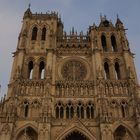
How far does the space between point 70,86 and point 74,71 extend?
296 centimetres

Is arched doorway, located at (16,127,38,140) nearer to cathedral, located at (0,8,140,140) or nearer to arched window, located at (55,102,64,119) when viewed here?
cathedral, located at (0,8,140,140)

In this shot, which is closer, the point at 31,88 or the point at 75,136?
the point at 75,136

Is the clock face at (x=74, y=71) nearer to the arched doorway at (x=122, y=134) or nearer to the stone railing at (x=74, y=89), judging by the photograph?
the stone railing at (x=74, y=89)

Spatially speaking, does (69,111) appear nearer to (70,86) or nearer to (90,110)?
(90,110)

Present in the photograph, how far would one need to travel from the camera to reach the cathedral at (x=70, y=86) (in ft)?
89.5

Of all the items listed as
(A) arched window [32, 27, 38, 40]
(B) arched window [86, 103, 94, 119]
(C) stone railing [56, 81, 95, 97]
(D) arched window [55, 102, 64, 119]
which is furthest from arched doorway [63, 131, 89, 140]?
(A) arched window [32, 27, 38, 40]

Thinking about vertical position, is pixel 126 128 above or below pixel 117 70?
below

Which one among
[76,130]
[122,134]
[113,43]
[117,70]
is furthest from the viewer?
[113,43]

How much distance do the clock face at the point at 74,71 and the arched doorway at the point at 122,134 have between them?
8102 mm

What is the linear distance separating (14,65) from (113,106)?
13.4 m

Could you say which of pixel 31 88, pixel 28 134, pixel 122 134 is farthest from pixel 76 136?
pixel 31 88

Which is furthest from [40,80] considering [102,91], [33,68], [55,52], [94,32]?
[94,32]

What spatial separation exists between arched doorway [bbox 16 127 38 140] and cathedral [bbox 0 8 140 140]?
11cm

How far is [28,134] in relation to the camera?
27812 mm
